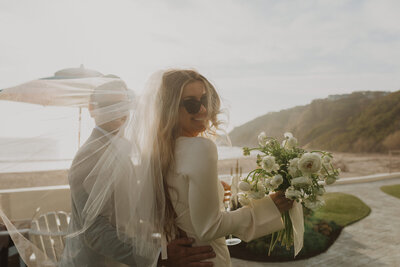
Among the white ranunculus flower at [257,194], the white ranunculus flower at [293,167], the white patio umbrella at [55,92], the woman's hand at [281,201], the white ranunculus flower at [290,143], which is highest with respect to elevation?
the white patio umbrella at [55,92]

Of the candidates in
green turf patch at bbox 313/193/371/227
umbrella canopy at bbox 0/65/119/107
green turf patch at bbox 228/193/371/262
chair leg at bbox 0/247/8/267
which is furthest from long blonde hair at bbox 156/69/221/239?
green turf patch at bbox 313/193/371/227

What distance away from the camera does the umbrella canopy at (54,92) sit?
1657mm

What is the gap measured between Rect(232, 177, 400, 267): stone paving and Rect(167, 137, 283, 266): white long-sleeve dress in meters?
3.63

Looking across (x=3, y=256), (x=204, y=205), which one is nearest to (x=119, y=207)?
(x=204, y=205)

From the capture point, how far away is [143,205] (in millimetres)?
1567

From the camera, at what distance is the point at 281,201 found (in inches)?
68.1

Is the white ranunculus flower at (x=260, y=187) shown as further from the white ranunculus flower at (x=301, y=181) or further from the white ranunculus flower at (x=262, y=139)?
the white ranunculus flower at (x=262, y=139)

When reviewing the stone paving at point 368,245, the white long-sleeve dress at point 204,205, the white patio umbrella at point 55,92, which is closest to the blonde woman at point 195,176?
the white long-sleeve dress at point 204,205

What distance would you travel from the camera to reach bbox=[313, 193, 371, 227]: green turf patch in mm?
7562

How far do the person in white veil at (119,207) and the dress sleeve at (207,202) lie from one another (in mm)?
198

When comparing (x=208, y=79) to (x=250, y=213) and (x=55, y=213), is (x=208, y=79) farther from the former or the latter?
(x=55, y=213)

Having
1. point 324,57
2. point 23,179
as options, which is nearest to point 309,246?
point 23,179

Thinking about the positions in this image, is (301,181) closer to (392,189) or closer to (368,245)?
(368,245)

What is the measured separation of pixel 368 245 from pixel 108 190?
5.82 metres
